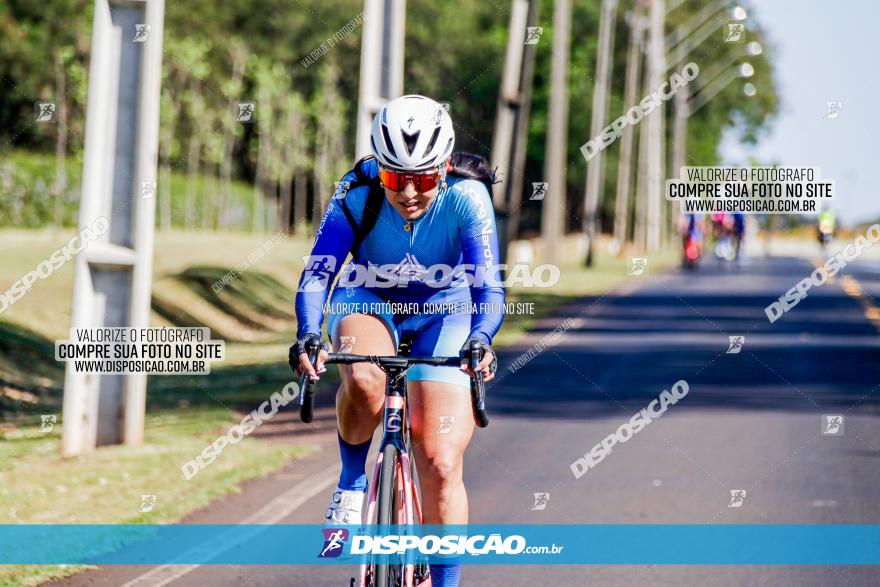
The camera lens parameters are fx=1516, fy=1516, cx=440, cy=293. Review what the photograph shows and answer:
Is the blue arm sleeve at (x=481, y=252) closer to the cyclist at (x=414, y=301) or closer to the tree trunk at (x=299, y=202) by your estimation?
the cyclist at (x=414, y=301)

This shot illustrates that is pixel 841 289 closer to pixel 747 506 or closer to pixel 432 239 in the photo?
pixel 747 506

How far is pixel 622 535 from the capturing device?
28.3 ft

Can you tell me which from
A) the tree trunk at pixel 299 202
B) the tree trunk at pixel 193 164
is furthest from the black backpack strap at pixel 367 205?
the tree trunk at pixel 299 202

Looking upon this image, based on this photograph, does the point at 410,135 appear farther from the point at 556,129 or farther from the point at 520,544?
the point at 556,129

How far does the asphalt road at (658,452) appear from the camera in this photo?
25.5 feet

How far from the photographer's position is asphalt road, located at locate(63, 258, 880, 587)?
7.76 meters

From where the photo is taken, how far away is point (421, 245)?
5926 mm

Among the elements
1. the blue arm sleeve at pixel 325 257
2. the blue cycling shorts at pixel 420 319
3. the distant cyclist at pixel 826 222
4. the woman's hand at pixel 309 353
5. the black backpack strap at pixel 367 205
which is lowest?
the woman's hand at pixel 309 353

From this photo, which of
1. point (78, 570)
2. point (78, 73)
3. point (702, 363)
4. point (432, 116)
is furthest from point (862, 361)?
point (78, 73)

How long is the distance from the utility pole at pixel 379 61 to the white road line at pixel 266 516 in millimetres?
6863

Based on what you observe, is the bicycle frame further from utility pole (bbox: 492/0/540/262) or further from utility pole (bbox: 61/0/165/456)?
utility pole (bbox: 492/0/540/262)

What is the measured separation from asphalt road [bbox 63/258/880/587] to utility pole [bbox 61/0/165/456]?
163 centimetres

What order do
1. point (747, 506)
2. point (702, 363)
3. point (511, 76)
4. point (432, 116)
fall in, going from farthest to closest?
point (511, 76)
point (702, 363)
point (747, 506)
point (432, 116)

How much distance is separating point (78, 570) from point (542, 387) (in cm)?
869
